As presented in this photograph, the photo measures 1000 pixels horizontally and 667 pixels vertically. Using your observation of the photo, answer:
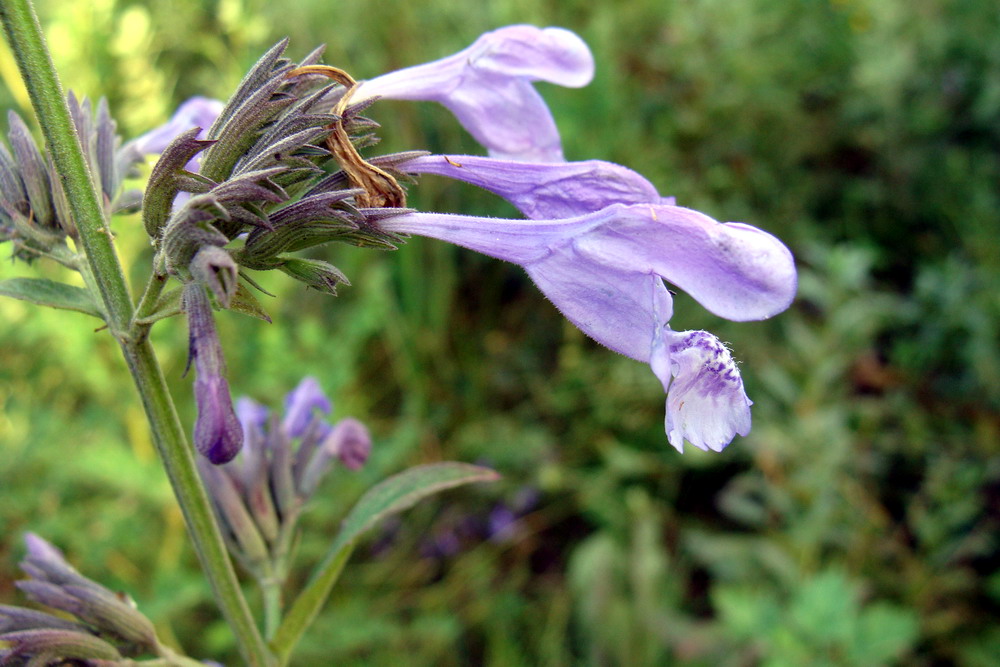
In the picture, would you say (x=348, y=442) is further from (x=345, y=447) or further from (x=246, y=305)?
(x=246, y=305)

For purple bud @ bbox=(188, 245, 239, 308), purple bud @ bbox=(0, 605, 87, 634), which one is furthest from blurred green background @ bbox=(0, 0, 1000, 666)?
purple bud @ bbox=(188, 245, 239, 308)

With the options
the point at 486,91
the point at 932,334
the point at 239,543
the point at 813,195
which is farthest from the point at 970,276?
the point at 239,543

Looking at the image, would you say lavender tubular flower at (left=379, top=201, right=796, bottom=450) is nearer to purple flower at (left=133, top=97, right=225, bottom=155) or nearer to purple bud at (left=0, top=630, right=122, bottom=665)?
purple flower at (left=133, top=97, right=225, bottom=155)

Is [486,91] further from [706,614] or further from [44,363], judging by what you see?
[44,363]

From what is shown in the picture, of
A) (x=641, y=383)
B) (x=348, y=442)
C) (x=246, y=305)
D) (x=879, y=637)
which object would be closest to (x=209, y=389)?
(x=246, y=305)

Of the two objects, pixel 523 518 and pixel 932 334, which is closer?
pixel 932 334
